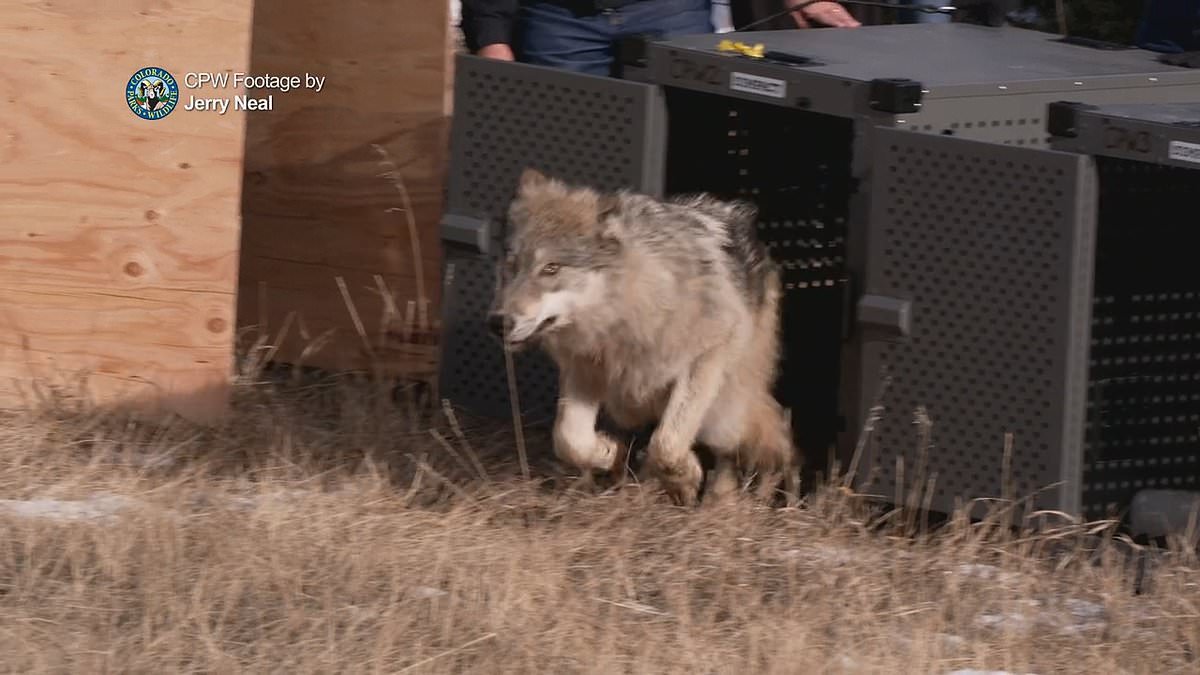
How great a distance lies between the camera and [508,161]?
5555 mm

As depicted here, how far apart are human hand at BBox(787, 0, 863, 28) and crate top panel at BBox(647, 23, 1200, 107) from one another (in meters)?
Answer: 0.70

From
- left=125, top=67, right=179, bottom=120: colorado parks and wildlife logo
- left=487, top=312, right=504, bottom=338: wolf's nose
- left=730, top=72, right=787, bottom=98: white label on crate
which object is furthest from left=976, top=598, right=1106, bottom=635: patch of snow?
left=125, top=67, right=179, bottom=120: colorado parks and wildlife logo

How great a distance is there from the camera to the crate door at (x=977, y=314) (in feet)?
15.5

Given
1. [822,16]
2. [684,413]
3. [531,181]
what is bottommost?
[684,413]

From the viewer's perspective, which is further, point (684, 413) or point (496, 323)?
point (684, 413)

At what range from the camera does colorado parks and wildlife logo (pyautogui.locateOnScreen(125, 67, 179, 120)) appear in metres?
5.73

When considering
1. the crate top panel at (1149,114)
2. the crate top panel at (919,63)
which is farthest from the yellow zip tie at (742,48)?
the crate top panel at (1149,114)

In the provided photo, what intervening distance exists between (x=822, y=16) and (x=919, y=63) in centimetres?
140

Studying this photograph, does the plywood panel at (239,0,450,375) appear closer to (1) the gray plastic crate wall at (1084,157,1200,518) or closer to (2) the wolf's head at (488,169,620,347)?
(2) the wolf's head at (488,169,620,347)

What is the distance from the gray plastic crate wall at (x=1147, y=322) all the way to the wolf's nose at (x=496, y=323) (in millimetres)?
1639

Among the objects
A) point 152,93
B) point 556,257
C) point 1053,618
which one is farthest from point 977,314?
point 152,93

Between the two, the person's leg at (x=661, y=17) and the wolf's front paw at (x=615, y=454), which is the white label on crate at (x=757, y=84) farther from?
the wolf's front paw at (x=615, y=454)

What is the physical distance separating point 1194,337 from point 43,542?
10.6 feet

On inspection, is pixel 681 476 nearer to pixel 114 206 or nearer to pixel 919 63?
pixel 919 63
